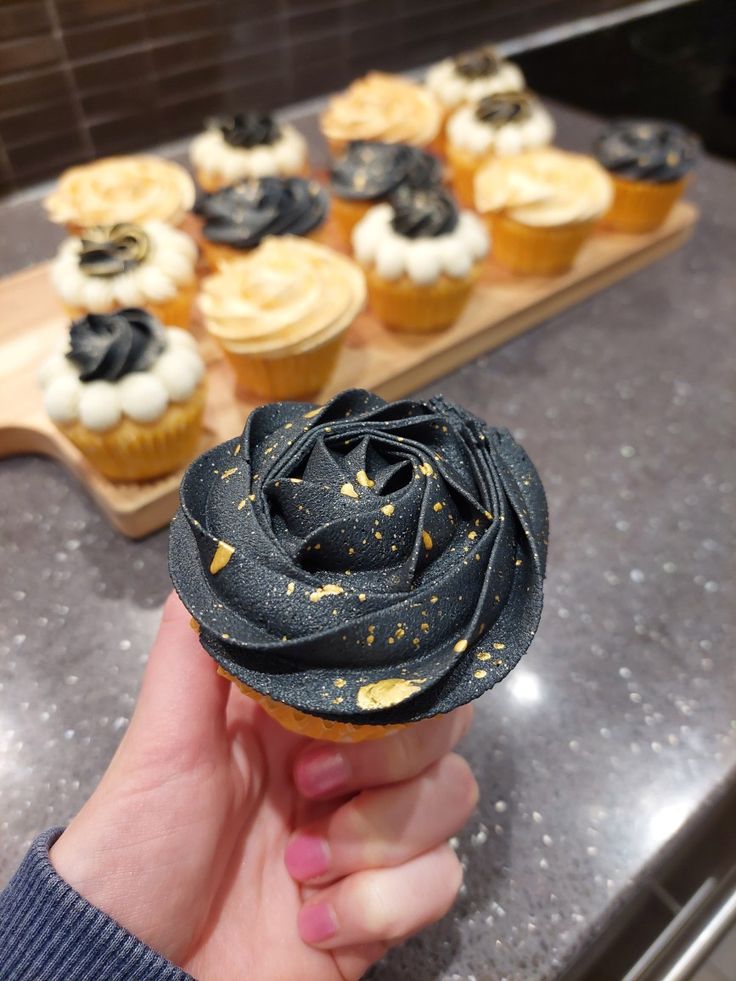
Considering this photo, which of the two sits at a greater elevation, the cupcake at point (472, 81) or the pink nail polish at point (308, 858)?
the cupcake at point (472, 81)

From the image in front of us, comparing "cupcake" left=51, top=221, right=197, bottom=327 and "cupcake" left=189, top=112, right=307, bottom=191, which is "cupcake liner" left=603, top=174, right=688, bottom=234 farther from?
"cupcake" left=51, top=221, right=197, bottom=327

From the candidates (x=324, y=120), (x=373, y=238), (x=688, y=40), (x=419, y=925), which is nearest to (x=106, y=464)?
(x=373, y=238)

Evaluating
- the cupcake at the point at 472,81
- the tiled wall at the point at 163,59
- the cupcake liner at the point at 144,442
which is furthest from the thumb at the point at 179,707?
the cupcake at the point at 472,81

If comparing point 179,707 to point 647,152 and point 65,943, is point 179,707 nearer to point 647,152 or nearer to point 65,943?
point 65,943

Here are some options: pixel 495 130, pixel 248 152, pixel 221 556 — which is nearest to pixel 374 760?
pixel 221 556

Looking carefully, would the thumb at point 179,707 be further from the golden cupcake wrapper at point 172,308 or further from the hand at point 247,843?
the golden cupcake wrapper at point 172,308
